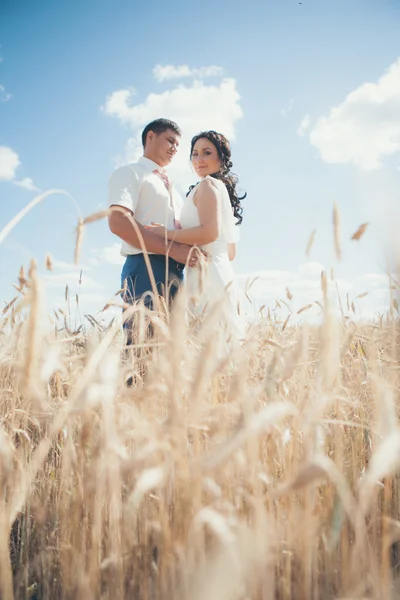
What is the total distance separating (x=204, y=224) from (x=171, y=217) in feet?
1.04

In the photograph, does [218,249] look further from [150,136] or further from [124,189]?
[150,136]

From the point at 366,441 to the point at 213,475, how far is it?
818 millimetres

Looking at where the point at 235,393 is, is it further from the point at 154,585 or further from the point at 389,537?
the point at 154,585

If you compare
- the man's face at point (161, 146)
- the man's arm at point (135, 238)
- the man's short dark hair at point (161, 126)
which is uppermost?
the man's short dark hair at point (161, 126)

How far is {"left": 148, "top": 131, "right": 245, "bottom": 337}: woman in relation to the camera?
2451 mm

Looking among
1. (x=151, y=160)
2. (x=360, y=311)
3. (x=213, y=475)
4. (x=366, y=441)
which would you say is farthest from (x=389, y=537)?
(x=151, y=160)

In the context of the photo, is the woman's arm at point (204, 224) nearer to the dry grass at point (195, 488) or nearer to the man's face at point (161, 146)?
the man's face at point (161, 146)

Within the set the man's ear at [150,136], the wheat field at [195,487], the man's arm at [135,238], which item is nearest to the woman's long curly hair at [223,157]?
the man's ear at [150,136]

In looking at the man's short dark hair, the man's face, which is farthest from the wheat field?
the man's short dark hair

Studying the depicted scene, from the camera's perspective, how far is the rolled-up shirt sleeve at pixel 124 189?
8.13ft

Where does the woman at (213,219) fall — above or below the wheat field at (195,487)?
above

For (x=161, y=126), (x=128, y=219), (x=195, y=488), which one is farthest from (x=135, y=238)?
(x=195, y=488)

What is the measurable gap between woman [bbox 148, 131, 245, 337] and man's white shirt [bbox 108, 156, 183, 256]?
142mm

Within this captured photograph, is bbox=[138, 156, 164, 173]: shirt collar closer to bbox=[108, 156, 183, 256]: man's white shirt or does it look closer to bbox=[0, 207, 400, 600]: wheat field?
bbox=[108, 156, 183, 256]: man's white shirt
